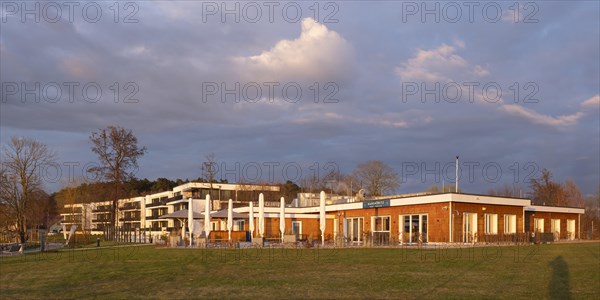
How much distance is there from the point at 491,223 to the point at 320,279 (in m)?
23.5

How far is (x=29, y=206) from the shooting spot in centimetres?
4200

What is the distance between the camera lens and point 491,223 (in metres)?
34.0

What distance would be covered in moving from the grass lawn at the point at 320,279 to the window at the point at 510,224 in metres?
15.6

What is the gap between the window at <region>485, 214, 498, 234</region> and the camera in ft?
110

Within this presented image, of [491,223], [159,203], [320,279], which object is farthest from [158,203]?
[320,279]

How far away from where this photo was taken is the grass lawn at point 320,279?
11.2 meters

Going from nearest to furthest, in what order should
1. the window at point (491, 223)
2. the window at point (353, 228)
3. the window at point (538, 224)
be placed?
the window at point (491, 223), the window at point (353, 228), the window at point (538, 224)

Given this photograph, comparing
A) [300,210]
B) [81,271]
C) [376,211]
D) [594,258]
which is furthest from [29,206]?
[594,258]

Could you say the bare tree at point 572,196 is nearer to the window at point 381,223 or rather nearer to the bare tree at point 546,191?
the bare tree at point 546,191

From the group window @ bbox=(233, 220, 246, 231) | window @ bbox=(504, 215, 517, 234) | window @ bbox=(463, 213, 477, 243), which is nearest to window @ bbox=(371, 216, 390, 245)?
window @ bbox=(463, 213, 477, 243)

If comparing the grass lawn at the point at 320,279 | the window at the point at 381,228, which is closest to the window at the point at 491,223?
the window at the point at 381,228

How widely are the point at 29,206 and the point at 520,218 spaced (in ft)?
118

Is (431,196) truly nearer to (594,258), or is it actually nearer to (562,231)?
(594,258)

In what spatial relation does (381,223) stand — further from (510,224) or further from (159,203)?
(159,203)
